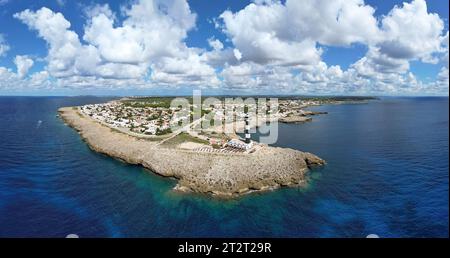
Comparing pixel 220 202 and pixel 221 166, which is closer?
pixel 220 202

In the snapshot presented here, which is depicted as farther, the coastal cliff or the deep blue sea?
the coastal cliff

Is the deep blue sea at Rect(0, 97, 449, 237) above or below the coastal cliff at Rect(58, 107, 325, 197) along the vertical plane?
below

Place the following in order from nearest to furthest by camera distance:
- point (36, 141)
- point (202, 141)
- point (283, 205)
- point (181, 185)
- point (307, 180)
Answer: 1. point (283, 205)
2. point (181, 185)
3. point (307, 180)
4. point (202, 141)
5. point (36, 141)

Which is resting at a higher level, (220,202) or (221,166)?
(221,166)

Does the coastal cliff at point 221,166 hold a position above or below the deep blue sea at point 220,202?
above

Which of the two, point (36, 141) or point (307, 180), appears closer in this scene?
point (307, 180)

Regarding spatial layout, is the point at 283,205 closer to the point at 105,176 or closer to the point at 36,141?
the point at 105,176

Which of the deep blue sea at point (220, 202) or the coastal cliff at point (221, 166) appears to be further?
the coastal cliff at point (221, 166)
